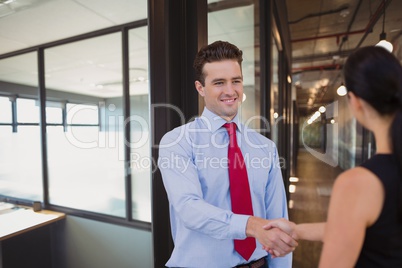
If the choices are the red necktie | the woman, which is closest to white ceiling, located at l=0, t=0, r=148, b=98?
the red necktie

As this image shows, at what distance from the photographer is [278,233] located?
85 cm

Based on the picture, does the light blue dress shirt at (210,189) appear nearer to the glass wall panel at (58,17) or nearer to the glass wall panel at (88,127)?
the glass wall panel at (88,127)

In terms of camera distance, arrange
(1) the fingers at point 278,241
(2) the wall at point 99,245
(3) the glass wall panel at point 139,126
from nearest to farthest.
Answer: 1. (1) the fingers at point 278,241
2. (2) the wall at point 99,245
3. (3) the glass wall panel at point 139,126

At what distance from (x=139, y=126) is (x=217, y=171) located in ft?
2.37

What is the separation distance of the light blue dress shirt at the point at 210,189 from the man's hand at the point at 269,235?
0.03m

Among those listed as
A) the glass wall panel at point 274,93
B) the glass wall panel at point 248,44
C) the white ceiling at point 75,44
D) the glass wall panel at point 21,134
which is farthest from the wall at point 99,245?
the glass wall panel at point 274,93

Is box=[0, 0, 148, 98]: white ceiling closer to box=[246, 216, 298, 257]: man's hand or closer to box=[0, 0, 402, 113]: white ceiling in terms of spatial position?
box=[0, 0, 402, 113]: white ceiling

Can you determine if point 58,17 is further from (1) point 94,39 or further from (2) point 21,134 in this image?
(2) point 21,134

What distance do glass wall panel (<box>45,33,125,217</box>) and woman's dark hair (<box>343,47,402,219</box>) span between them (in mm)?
1122

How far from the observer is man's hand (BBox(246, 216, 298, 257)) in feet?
2.77

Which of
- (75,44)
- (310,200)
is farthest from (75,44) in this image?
(310,200)

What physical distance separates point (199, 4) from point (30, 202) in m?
1.13

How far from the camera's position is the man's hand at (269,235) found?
844mm

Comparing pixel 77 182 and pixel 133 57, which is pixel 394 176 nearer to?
pixel 77 182
